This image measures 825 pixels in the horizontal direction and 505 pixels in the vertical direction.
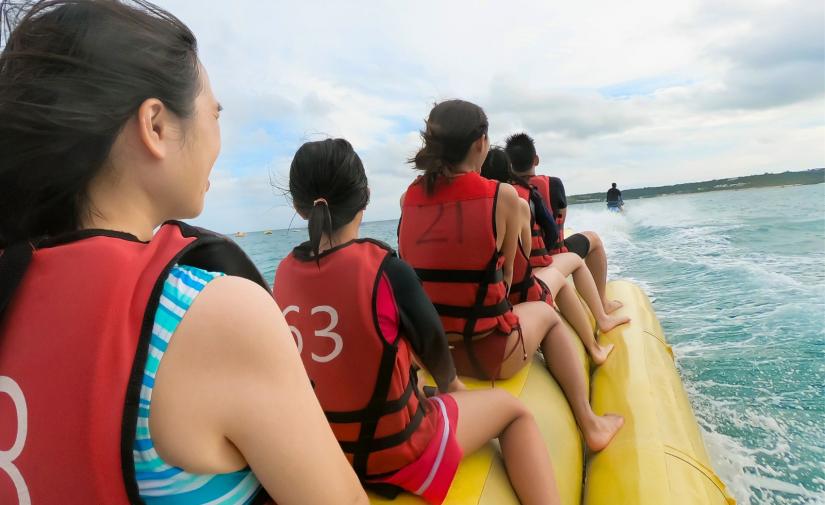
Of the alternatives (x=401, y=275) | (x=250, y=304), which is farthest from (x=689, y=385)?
(x=250, y=304)

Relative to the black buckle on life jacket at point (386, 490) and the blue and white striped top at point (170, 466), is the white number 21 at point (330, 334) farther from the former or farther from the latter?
the blue and white striped top at point (170, 466)

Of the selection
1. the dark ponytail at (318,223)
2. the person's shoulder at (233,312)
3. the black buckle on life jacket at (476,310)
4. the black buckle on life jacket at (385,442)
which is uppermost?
the dark ponytail at (318,223)

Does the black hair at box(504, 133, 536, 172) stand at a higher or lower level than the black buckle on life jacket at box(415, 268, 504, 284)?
higher

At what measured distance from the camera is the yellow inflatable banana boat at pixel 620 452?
1508 mm

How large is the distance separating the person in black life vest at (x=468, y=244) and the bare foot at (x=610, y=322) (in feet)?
3.90

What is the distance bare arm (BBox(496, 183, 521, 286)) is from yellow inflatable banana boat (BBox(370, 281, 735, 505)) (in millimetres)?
633

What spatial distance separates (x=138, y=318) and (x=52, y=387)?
0.12 metres

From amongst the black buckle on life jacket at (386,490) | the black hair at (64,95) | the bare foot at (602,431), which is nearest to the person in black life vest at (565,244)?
the bare foot at (602,431)

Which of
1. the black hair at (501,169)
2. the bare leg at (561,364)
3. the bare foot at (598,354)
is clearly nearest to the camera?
the bare leg at (561,364)

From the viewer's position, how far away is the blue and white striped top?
1.78ft

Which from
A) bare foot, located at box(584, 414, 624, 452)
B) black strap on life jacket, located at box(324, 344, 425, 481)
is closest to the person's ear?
black strap on life jacket, located at box(324, 344, 425, 481)

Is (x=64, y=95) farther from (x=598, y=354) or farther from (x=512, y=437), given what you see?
(x=598, y=354)

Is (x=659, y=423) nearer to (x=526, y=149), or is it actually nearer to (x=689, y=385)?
(x=689, y=385)

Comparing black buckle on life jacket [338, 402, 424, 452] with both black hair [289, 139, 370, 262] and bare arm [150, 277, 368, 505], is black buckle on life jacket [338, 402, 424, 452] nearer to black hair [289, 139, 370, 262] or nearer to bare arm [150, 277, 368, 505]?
black hair [289, 139, 370, 262]
